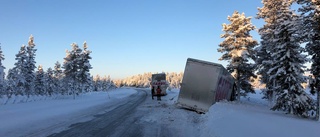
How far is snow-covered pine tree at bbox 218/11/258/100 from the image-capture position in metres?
35.7

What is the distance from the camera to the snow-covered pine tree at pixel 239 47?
35.7 metres

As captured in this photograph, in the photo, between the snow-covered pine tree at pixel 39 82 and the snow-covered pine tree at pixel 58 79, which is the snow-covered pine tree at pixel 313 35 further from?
the snow-covered pine tree at pixel 58 79

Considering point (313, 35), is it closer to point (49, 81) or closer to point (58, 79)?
point (49, 81)

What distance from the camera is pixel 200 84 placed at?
1908cm

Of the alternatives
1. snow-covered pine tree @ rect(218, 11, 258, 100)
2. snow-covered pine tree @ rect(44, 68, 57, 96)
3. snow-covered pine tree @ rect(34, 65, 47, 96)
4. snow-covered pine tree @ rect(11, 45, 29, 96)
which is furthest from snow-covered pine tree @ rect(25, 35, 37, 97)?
snow-covered pine tree @ rect(218, 11, 258, 100)

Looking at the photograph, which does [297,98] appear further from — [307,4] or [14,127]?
[14,127]

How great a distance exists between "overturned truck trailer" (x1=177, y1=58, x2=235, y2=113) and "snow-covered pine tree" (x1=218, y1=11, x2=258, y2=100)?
17.3 m

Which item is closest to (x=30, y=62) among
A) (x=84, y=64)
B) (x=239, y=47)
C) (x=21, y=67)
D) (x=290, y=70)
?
(x=21, y=67)

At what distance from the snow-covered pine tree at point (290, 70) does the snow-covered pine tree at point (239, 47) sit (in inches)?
559

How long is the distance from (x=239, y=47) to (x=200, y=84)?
1931cm

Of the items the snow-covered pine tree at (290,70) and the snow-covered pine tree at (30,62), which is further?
the snow-covered pine tree at (30,62)

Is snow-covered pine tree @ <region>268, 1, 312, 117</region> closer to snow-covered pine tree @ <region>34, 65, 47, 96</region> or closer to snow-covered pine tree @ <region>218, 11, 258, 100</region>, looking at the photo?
snow-covered pine tree @ <region>218, 11, 258, 100</region>

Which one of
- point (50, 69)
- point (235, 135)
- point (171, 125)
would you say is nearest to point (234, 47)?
point (171, 125)

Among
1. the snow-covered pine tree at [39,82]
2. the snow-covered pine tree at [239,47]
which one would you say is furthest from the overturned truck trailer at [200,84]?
the snow-covered pine tree at [39,82]
